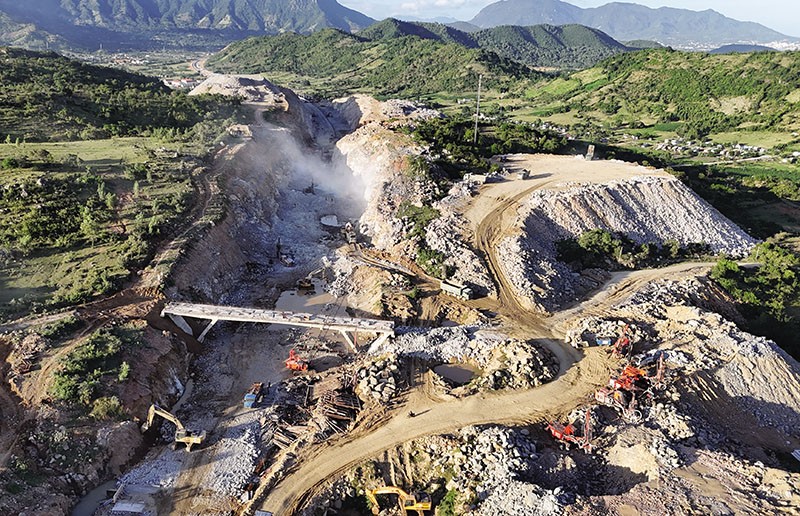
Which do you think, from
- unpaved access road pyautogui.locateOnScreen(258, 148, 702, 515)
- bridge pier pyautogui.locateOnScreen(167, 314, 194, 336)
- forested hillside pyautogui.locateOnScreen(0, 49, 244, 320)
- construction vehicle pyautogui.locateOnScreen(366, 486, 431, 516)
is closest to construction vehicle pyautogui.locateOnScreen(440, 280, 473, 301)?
unpaved access road pyautogui.locateOnScreen(258, 148, 702, 515)

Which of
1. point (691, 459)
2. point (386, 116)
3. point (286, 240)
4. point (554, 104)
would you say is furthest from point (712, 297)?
point (554, 104)

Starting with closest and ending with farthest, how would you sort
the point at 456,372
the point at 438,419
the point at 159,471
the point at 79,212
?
the point at 159,471 → the point at 438,419 → the point at 456,372 → the point at 79,212

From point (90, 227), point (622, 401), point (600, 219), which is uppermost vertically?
point (600, 219)

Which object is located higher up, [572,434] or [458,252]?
[458,252]

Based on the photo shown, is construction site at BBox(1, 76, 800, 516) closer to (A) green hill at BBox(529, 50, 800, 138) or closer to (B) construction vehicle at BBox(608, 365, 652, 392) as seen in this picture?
(B) construction vehicle at BBox(608, 365, 652, 392)

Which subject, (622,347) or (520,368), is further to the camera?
(622,347)

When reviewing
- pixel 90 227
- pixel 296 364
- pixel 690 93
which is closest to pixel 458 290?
pixel 296 364

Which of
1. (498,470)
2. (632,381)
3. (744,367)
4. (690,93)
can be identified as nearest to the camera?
(498,470)

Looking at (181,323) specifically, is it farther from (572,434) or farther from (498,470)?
(572,434)
